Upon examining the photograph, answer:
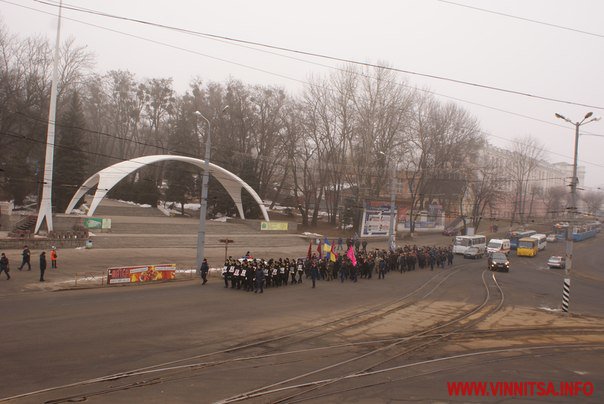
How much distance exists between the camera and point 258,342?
1166 centimetres

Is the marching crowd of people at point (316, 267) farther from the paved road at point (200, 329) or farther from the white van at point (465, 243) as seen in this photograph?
the white van at point (465, 243)

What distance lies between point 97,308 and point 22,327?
3.17 meters

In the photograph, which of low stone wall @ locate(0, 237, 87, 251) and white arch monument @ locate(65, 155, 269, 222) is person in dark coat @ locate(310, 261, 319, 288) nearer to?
low stone wall @ locate(0, 237, 87, 251)

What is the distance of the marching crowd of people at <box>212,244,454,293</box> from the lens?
20641 mm

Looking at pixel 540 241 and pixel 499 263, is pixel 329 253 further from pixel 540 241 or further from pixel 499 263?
pixel 540 241

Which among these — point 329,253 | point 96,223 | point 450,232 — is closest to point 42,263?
point 329,253

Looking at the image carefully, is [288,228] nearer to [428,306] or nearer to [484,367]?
[428,306]

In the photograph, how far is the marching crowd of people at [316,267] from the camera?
2064cm

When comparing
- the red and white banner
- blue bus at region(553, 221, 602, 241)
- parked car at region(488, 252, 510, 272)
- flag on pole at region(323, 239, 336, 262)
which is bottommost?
the red and white banner

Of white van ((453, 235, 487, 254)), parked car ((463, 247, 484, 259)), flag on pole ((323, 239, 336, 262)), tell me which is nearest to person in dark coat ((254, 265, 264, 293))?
flag on pole ((323, 239, 336, 262))

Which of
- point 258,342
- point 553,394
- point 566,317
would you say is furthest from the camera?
point 566,317

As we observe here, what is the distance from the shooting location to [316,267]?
24.1m

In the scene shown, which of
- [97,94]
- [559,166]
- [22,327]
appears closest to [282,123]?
[97,94]

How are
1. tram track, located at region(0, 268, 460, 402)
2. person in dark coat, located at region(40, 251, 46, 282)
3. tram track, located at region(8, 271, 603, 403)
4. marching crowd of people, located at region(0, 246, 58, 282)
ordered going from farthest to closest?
1. person in dark coat, located at region(40, 251, 46, 282)
2. marching crowd of people, located at region(0, 246, 58, 282)
3. tram track, located at region(0, 268, 460, 402)
4. tram track, located at region(8, 271, 603, 403)
